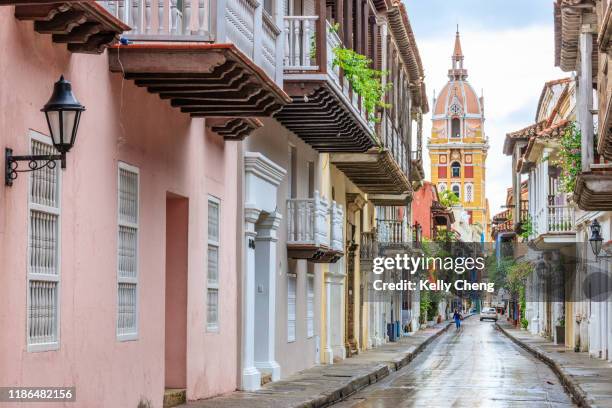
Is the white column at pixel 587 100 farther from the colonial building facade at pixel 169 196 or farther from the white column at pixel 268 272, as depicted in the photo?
the white column at pixel 268 272

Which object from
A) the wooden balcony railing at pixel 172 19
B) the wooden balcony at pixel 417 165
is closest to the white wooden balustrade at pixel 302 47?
the wooden balcony railing at pixel 172 19

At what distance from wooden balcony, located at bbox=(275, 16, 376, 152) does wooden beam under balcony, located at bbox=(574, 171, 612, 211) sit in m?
3.92

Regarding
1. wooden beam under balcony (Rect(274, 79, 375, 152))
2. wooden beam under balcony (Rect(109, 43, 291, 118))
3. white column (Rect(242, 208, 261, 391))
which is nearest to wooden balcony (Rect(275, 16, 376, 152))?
wooden beam under balcony (Rect(274, 79, 375, 152))

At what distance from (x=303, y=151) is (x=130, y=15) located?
1262 centimetres

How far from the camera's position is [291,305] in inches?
934

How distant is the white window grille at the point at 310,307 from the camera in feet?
84.6

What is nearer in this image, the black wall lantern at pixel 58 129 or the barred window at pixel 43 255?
the black wall lantern at pixel 58 129

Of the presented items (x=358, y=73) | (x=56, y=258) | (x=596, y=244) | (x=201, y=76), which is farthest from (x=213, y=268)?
(x=596, y=244)

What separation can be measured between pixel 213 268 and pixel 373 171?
1352cm

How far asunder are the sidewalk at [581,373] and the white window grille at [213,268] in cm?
524

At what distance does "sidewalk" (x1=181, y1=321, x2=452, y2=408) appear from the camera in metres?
16.5

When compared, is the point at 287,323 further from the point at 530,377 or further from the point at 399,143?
the point at 399,143

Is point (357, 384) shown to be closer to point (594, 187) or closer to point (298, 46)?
point (594, 187)

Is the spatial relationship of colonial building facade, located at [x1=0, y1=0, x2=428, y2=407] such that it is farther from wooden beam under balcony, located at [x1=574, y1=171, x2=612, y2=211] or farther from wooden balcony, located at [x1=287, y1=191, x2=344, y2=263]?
wooden beam under balcony, located at [x1=574, y1=171, x2=612, y2=211]
